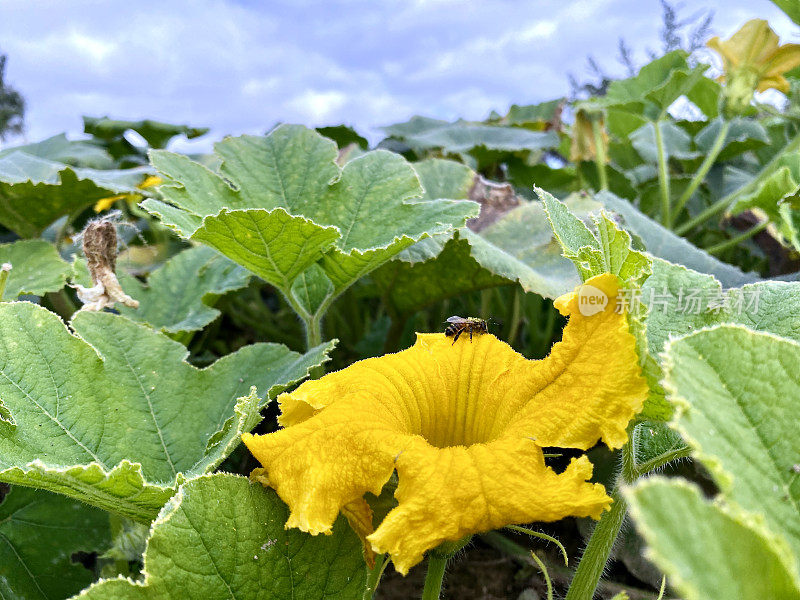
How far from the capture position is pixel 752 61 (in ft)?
7.05

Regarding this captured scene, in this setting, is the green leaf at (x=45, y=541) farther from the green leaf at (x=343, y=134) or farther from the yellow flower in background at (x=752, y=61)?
the yellow flower in background at (x=752, y=61)

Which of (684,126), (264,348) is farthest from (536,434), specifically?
(684,126)

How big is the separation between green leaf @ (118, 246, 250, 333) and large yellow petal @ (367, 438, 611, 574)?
91 cm

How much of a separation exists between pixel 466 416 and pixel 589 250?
0.25 meters

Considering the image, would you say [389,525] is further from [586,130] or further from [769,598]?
[586,130]

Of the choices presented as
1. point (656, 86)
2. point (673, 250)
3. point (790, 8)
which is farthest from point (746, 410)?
point (656, 86)

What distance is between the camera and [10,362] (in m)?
0.96

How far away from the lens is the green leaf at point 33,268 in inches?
57.0

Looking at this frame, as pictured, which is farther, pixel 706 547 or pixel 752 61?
pixel 752 61

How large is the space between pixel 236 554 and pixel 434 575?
22 centimetres

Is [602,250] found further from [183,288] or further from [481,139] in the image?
[481,139]

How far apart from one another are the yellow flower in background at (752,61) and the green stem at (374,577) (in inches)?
77.4

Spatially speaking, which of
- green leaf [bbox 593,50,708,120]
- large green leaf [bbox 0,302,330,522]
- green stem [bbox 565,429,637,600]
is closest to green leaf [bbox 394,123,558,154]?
green leaf [bbox 593,50,708,120]

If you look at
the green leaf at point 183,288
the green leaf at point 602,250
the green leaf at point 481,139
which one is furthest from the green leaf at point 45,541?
the green leaf at point 481,139
